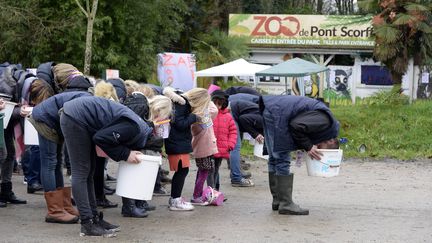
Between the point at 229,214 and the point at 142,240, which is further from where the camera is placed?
the point at 229,214

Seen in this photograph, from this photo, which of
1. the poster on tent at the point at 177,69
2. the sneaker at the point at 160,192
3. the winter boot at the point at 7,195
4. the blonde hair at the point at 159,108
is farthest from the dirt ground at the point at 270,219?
the poster on tent at the point at 177,69

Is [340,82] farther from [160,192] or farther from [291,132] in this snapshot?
[291,132]

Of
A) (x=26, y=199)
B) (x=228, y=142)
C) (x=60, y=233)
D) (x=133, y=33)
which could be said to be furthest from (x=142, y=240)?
Result: (x=133, y=33)

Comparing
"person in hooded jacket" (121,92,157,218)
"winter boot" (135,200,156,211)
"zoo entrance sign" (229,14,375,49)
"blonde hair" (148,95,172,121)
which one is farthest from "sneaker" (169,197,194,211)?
"zoo entrance sign" (229,14,375,49)

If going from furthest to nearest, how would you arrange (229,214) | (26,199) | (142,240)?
1. (26,199)
2. (229,214)
3. (142,240)

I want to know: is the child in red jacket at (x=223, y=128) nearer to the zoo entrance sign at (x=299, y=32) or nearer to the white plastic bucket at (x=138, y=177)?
the white plastic bucket at (x=138, y=177)

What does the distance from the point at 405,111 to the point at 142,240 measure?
13.3 metres

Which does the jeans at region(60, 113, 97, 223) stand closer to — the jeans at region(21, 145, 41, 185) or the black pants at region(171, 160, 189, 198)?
the black pants at region(171, 160, 189, 198)

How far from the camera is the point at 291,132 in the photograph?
8.81 metres

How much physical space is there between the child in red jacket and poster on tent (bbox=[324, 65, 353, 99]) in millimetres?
21453

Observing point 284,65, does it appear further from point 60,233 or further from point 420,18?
point 60,233

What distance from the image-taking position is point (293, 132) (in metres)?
8.76

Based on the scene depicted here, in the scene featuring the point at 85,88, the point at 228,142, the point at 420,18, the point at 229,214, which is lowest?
the point at 229,214

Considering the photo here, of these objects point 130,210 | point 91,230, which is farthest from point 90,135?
point 130,210
